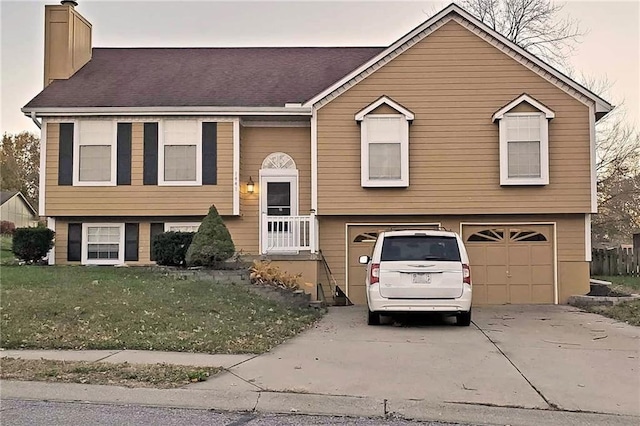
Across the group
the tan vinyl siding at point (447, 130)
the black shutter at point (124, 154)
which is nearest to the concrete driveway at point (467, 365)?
the tan vinyl siding at point (447, 130)

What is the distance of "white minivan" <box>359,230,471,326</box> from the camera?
36.3ft

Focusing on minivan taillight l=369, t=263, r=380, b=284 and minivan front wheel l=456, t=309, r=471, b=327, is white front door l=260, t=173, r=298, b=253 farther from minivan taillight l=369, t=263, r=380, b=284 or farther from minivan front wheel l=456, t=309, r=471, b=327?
minivan front wheel l=456, t=309, r=471, b=327

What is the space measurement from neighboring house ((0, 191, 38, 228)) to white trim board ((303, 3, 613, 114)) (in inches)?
1529

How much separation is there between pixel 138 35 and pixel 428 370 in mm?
20710

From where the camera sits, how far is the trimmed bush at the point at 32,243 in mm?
17297

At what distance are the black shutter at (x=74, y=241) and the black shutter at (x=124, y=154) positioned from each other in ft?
6.24

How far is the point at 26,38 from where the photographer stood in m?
19.8

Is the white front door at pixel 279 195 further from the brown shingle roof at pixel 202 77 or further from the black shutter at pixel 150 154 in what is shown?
the black shutter at pixel 150 154

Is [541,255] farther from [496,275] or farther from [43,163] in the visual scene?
[43,163]

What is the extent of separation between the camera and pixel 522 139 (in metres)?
16.4

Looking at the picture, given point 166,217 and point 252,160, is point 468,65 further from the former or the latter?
point 166,217

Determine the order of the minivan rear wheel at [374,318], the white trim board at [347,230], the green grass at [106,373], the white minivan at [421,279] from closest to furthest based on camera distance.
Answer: the green grass at [106,373]
the white minivan at [421,279]
the minivan rear wheel at [374,318]
the white trim board at [347,230]

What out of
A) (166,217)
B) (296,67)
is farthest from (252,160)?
(296,67)

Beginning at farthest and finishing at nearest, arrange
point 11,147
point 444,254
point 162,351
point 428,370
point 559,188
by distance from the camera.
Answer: point 11,147 → point 559,188 → point 444,254 → point 162,351 → point 428,370
